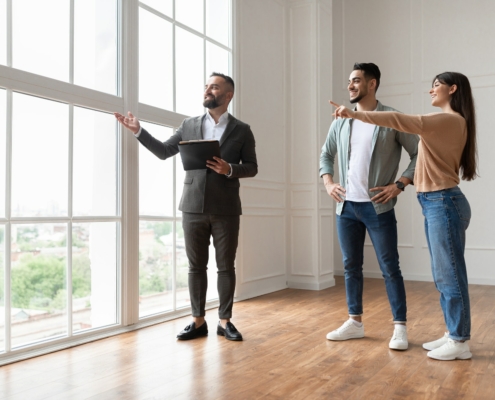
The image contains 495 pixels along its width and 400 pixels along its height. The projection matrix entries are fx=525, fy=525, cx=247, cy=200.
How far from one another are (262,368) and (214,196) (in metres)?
0.99

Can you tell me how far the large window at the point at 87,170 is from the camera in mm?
2553

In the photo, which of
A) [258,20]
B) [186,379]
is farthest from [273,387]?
[258,20]

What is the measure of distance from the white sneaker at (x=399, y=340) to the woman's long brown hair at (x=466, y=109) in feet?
2.87

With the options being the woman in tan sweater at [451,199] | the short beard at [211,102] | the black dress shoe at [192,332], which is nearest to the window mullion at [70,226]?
the black dress shoe at [192,332]

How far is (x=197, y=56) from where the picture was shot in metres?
3.96

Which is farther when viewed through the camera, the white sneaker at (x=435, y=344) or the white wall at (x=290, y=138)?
the white wall at (x=290, y=138)

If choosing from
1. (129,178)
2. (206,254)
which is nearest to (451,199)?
(206,254)

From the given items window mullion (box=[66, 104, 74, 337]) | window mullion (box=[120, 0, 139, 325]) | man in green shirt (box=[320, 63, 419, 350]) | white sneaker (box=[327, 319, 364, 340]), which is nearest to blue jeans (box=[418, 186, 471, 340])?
man in green shirt (box=[320, 63, 419, 350])

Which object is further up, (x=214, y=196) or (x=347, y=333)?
(x=214, y=196)

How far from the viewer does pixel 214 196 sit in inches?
115

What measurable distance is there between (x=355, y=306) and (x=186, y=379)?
3.79 feet

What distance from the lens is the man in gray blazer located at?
293 centimetres

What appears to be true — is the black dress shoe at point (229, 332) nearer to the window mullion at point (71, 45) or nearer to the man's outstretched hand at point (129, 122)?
the man's outstretched hand at point (129, 122)

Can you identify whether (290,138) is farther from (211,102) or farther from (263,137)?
(211,102)
